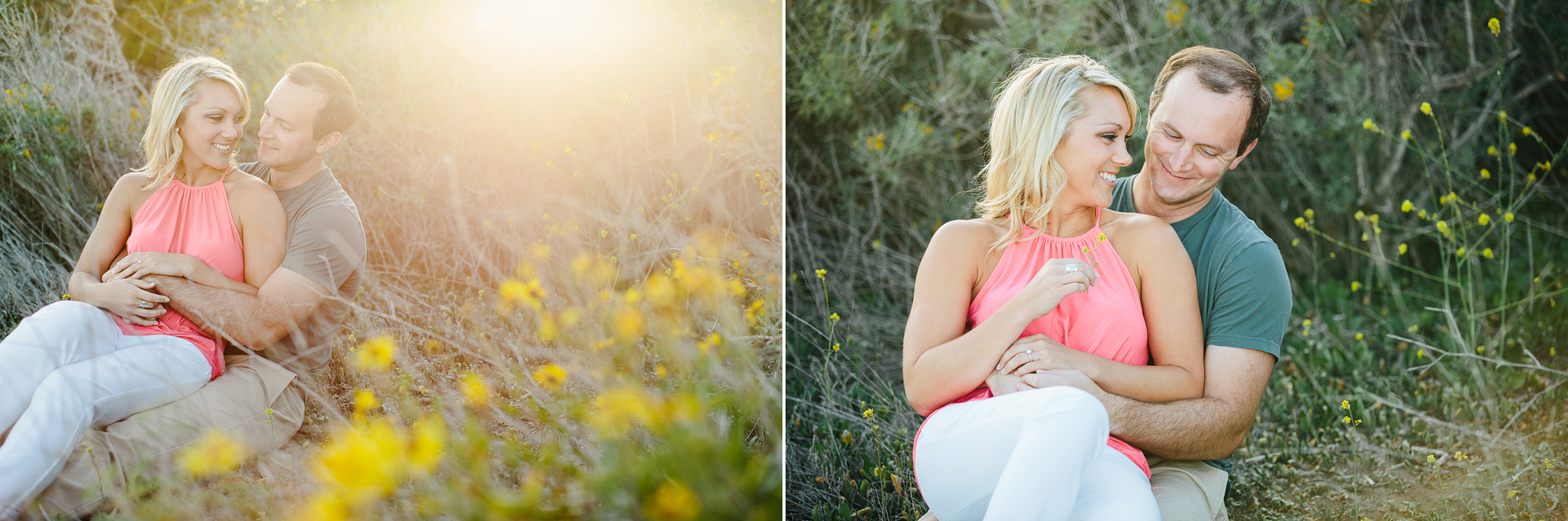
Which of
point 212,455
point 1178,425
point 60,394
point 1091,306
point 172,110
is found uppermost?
point 172,110

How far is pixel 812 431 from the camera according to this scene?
304 centimetres

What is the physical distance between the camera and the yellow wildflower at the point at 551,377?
8.00 ft

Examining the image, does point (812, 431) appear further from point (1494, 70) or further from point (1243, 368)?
point (1494, 70)

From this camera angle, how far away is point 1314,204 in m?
4.05

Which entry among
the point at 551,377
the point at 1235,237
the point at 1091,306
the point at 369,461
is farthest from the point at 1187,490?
the point at 369,461

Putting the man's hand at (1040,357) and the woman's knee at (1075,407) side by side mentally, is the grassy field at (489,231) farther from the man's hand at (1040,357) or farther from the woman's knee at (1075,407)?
the woman's knee at (1075,407)

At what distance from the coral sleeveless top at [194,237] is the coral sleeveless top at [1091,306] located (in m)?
1.87

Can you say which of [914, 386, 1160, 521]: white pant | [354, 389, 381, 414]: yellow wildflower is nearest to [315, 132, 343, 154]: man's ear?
[354, 389, 381, 414]: yellow wildflower

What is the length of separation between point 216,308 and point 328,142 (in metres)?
0.51

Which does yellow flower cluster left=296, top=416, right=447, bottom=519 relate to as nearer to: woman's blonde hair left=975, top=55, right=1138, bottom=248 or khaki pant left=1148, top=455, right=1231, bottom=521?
woman's blonde hair left=975, top=55, right=1138, bottom=248

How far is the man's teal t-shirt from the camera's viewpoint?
2029 millimetres

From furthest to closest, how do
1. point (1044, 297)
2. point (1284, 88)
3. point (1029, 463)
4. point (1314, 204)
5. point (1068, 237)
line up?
point (1314, 204)
point (1284, 88)
point (1068, 237)
point (1044, 297)
point (1029, 463)

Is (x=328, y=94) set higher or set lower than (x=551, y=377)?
higher

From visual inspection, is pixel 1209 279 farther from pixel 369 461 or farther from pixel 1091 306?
pixel 369 461
